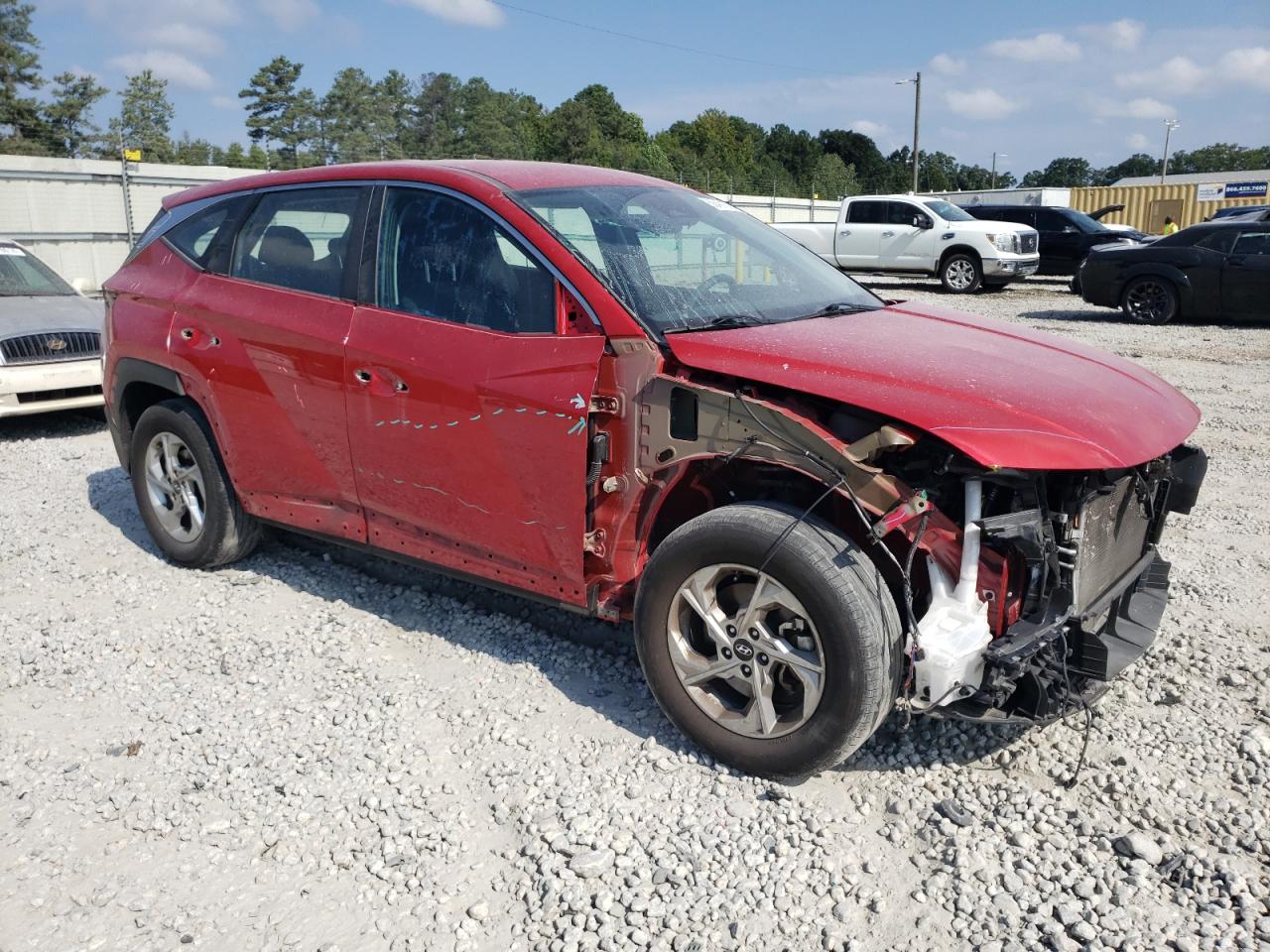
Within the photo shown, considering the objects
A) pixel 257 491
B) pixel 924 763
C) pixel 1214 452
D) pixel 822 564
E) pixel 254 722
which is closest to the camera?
pixel 822 564

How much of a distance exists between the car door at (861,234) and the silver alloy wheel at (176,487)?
17452 mm

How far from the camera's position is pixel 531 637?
427 centimetres

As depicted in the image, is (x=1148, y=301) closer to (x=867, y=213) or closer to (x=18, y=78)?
(x=867, y=213)

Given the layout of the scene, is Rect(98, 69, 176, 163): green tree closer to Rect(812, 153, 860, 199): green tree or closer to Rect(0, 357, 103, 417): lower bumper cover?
Rect(812, 153, 860, 199): green tree

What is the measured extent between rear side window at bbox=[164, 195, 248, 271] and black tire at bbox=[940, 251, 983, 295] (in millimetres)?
16692

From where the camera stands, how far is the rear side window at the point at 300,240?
416 cm

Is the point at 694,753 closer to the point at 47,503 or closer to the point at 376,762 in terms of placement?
the point at 376,762

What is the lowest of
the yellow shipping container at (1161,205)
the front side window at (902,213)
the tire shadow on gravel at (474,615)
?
the tire shadow on gravel at (474,615)

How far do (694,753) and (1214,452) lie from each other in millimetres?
5612

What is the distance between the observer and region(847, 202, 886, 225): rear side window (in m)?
20.5

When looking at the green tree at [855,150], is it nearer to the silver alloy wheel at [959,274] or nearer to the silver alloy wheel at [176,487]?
the silver alloy wheel at [959,274]

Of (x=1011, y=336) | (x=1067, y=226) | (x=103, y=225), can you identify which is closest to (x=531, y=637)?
(x=1011, y=336)

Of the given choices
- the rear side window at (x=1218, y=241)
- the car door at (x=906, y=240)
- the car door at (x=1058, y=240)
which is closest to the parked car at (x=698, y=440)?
the rear side window at (x=1218, y=241)

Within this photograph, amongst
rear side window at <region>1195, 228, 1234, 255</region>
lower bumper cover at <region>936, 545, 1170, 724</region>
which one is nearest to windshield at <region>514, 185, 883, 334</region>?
lower bumper cover at <region>936, 545, 1170, 724</region>
